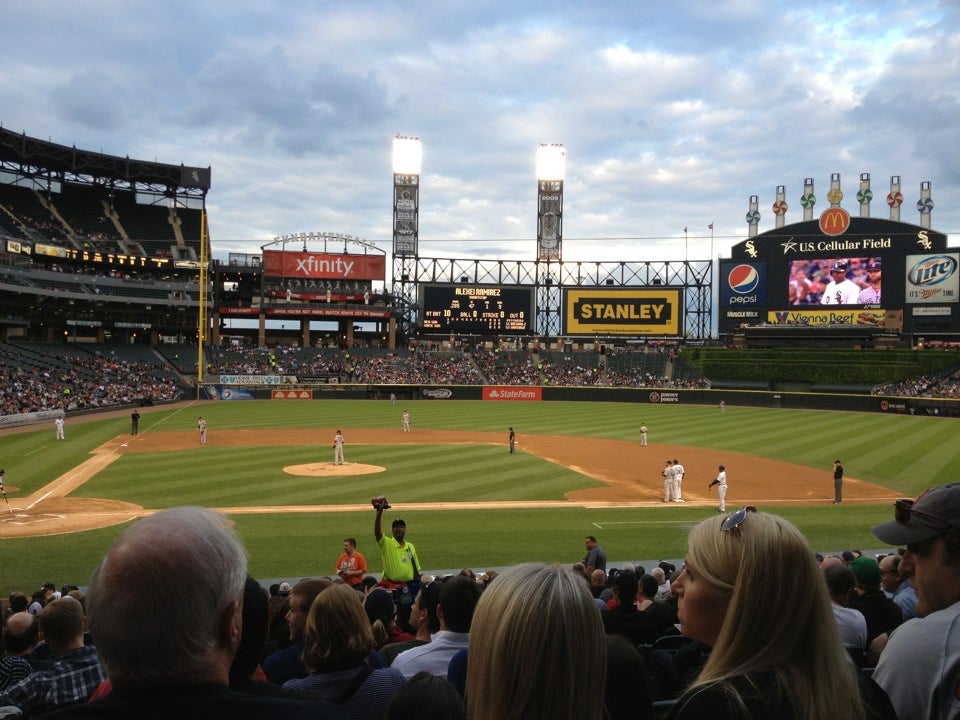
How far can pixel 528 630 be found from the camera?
2.00 m

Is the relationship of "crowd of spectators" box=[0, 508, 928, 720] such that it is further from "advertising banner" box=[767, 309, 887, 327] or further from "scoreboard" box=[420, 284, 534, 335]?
"scoreboard" box=[420, 284, 534, 335]

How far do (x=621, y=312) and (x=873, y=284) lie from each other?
25.7 meters

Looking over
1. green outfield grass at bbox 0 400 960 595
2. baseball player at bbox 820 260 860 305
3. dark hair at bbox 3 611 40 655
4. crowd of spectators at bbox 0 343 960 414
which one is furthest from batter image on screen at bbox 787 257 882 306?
dark hair at bbox 3 611 40 655

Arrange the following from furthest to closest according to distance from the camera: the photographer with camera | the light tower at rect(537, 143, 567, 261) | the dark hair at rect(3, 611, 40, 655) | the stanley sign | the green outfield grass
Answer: the light tower at rect(537, 143, 567, 261)
the stanley sign
the green outfield grass
the photographer with camera
the dark hair at rect(3, 611, 40, 655)

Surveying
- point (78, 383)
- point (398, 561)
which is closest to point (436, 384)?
point (78, 383)

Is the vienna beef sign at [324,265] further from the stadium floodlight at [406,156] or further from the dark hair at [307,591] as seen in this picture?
the dark hair at [307,591]

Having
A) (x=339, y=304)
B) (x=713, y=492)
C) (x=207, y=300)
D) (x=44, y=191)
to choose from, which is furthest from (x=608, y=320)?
(x=44, y=191)

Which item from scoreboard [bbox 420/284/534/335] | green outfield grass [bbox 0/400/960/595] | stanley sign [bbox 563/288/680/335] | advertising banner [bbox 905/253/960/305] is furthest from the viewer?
scoreboard [bbox 420/284/534/335]

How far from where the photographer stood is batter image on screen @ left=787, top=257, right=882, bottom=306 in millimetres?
67625

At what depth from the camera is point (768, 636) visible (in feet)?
7.08

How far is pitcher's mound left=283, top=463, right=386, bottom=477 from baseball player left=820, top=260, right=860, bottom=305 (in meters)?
59.0

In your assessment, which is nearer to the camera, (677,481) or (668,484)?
(677,481)

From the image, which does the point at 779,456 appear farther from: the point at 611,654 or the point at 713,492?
the point at 611,654

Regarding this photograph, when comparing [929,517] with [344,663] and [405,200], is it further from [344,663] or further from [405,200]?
[405,200]
